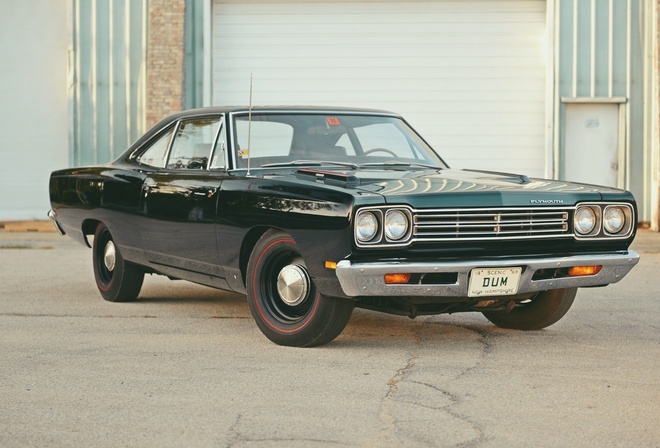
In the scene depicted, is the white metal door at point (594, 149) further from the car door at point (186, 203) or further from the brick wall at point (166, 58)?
the car door at point (186, 203)

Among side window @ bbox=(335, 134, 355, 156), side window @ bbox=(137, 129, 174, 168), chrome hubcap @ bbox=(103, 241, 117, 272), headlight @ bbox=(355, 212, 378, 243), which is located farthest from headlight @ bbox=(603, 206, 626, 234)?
chrome hubcap @ bbox=(103, 241, 117, 272)

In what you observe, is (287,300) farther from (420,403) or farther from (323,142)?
(420,403)

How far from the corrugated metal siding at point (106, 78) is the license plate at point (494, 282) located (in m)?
12.8

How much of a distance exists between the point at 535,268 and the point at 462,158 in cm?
1178

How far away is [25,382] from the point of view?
602 cm

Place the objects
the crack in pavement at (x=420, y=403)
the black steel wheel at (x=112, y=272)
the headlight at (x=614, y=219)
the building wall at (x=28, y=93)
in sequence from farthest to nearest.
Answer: the building wall at (x=28, y=93)
the black steel wheel at (x=112, y=272)
the headlight at (x=614, y=219)
the crack in pavement at (x=420, y=403)

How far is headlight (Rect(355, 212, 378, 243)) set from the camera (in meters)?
6.45

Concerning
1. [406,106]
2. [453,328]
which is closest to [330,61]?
[406,106]

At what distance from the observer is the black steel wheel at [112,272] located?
9.18m

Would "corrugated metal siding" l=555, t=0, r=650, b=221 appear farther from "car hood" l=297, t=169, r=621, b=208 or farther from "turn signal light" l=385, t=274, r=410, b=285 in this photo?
"turn signal light" l=385, t=274, r=410, b=285

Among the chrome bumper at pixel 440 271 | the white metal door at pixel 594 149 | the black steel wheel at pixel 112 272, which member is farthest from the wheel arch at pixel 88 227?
the white metal door at pixel 594 149

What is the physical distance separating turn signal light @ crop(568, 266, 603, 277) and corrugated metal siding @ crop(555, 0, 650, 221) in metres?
11.3

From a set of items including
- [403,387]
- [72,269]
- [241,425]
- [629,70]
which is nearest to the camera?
[241,425]

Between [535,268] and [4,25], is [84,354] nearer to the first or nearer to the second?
[535,268]
